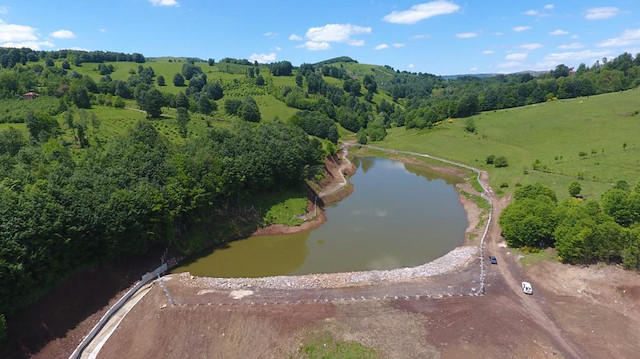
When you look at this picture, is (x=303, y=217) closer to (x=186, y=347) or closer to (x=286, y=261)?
(x=286, y=261)

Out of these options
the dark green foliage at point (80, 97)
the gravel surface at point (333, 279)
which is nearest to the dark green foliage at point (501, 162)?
the gravel surface at point (333, 279)

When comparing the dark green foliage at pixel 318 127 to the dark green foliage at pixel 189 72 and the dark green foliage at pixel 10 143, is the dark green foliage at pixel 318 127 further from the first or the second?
the dark green foliage at pixel 189 72

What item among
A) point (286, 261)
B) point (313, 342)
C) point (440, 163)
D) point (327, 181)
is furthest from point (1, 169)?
point (440, 163)

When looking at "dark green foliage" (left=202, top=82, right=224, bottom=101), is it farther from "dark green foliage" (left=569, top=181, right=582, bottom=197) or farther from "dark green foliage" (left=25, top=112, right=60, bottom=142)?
"dark green foliage" (left=569, top=181, right=582, bottom=197)

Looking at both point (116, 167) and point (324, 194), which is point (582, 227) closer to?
point (324, 194)

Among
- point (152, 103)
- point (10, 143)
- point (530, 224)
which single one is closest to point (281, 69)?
point (152, 103)
